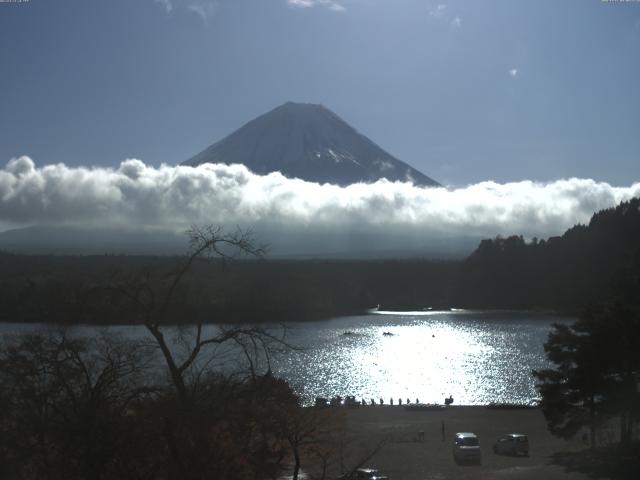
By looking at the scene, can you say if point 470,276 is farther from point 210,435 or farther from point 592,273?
point 210,435

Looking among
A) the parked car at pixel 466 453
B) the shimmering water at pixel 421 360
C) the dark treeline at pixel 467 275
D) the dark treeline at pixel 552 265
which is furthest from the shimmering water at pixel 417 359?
the dark treeline at pixel 552 265

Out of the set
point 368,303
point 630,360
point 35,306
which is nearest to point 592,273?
point 368,303

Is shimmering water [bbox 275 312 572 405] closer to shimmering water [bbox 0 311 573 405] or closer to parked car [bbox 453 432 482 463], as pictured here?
shimmering water [bbox 0 311 573 405]

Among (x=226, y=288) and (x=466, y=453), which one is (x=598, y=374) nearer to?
(x=466, y=453)

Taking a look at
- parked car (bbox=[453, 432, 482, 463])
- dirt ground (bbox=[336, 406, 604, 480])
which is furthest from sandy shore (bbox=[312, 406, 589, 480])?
parked car (bbox=[453, 432, 482, 463])

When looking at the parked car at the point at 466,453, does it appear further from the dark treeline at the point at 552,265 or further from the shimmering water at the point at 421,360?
the dark treeline at the point at 552,265

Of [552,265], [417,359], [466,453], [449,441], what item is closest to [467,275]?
[552,265]
